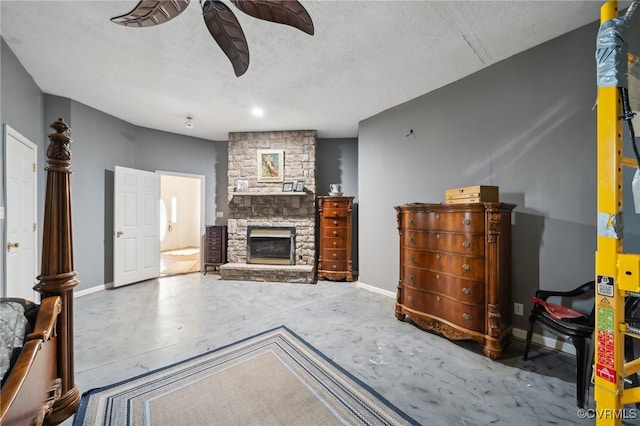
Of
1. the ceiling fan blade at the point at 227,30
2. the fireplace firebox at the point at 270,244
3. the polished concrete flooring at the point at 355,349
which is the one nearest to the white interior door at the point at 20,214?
the polished concrete flooring at the point at 355,349

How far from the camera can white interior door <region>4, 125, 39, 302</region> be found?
2357mm

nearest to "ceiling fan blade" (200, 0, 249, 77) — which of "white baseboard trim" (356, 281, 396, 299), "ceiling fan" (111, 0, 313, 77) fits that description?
"ceiling fan" (111, 0, 313, 77)

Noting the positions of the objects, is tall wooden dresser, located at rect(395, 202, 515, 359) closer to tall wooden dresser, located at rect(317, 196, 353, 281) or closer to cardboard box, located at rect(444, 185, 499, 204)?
cardboard box, located at rect(444, 185, 499, 204)

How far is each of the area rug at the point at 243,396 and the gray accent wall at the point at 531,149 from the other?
6.21ft

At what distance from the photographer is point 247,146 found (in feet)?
16.0

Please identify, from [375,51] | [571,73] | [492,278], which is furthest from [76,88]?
[571,73]

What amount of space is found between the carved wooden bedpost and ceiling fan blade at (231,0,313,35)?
1.33 m

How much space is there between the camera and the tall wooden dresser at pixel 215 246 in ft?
16.4

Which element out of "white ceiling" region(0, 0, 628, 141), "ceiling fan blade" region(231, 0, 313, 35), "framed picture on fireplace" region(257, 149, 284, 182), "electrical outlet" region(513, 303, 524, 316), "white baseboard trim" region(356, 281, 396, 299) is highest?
"white ceiling" region(0, 0, 628, 141)

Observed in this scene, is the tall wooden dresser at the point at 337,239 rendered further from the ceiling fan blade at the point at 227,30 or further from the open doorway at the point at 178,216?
the open doorway at the point at 178,216

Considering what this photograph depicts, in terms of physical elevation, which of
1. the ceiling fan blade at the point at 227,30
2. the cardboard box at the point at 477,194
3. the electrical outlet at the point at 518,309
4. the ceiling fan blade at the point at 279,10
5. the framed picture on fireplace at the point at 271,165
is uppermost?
→ the ceiling fan blade at the point at 279,10

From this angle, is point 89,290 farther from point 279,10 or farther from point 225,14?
point 279,10

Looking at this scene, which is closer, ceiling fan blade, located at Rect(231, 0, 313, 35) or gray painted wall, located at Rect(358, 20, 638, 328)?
ceiling fan blade, located at Rect(231, 0, 313, 35)

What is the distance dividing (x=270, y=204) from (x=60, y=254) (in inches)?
139
